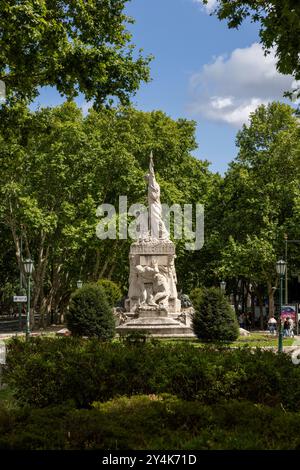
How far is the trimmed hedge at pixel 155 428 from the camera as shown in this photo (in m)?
5.87

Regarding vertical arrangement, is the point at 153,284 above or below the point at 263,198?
below

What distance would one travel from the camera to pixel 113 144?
134ft

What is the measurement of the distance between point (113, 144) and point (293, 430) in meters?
35.7

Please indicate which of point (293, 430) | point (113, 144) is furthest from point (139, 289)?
point (293, 430)

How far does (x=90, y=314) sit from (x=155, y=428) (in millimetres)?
17944

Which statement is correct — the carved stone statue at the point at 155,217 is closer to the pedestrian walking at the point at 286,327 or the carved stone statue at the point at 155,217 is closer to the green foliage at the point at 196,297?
the green foliage at the point at 196,297

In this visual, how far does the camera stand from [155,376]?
9.27 meters

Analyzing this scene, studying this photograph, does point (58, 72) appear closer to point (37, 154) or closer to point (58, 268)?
point (37, 154)

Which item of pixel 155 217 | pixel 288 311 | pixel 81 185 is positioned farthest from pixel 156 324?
pixel 81 185

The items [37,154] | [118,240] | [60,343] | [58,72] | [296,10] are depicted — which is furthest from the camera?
[118,240]

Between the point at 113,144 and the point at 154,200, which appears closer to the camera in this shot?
the point at 154,200

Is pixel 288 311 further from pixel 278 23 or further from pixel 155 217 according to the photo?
pixel 278 23

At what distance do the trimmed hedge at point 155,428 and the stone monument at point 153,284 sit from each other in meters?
20.9

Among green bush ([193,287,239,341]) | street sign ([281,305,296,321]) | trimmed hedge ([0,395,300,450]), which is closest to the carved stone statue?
green bush ([193,287,239,341])
